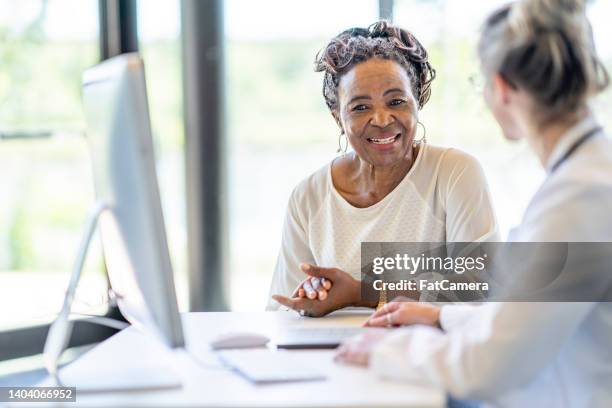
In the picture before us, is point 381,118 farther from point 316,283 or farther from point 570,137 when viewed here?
point 570,137

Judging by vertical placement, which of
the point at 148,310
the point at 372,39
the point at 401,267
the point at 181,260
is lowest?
the point at 181,260

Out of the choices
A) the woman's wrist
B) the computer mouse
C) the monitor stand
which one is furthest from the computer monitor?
the woman's wrist

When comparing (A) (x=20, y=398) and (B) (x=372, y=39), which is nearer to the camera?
(A) (x=20, y=398)

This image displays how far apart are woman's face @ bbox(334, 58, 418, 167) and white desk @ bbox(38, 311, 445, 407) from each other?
875 millimetres

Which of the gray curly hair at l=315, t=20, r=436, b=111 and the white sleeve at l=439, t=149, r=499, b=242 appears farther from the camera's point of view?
the gray curly hair at l=315, t=20, r=436, b=111

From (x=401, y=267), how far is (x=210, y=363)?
3.10 ft

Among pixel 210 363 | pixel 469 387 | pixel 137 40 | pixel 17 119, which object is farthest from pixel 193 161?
pixel 469 387

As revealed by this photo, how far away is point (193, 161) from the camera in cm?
424

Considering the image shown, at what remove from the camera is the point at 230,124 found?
4.29 meters

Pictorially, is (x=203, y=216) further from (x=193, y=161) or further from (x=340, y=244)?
(x=340, y=244)

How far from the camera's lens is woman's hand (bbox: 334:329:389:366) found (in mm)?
1592

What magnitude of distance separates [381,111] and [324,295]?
2.04 feet

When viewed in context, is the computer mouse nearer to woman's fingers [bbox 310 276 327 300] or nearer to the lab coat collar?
woman's fingers [bbox 310 276 327 300]

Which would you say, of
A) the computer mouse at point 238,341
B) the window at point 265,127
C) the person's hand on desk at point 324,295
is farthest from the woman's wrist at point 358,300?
the window at point 265,127
